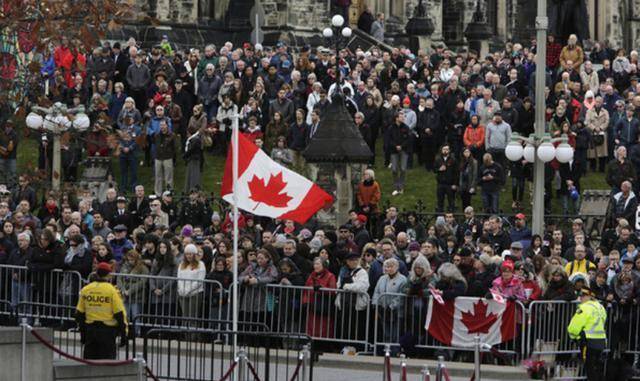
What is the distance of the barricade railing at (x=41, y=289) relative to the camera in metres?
30.2

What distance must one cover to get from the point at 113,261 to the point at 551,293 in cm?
591

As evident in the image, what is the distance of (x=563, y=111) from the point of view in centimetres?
3872

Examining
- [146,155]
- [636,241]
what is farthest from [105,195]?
[636,241]

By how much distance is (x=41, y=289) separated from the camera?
3058 cm

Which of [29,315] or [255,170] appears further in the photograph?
[29,315]

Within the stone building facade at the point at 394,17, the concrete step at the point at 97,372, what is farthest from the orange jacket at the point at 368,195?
the stone building facade at the point at 394,17

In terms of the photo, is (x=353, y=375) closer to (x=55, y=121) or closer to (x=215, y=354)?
(x=215, y=354)

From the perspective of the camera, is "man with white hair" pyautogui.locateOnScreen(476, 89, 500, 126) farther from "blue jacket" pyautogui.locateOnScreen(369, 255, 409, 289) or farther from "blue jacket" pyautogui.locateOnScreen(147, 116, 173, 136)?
"blue jacket" pyautogui.locateOnScreen(369, 255, 409, 289)

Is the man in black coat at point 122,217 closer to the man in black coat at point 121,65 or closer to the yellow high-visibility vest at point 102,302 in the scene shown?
the man in black coat at point 121,65

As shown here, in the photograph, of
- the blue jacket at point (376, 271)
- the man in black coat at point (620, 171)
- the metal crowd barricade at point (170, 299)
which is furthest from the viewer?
the man in black coat at point (620, 171)

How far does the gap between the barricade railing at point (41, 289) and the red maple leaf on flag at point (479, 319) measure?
5.33 meters

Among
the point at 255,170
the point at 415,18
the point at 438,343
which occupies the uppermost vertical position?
the point at 415,18

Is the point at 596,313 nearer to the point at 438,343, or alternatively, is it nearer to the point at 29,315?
the point at 438,343

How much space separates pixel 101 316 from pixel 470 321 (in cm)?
528
